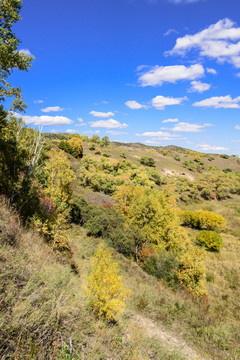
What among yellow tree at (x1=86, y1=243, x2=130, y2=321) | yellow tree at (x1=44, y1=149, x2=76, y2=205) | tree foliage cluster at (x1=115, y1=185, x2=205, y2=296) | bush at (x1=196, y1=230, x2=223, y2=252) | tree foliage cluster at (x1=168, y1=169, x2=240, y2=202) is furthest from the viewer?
tree foliage cluster at (x1=168, y1=169, x2=240, y2=202)

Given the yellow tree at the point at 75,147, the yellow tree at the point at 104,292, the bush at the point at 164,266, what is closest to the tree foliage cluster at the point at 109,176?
the yellow tree at the point at 75,147

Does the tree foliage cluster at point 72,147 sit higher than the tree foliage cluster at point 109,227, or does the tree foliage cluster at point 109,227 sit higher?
the tree foliage cluster at point 72,147

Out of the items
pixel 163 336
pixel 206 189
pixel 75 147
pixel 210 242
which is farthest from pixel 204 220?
pixel 75 147

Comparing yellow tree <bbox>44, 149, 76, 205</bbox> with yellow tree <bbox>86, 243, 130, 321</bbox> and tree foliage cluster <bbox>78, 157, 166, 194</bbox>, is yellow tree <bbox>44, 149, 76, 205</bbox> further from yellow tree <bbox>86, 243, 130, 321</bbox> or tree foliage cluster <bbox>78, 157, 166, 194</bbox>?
tree foliage cluster <bbox>78, 157, 166, 194</bbox>

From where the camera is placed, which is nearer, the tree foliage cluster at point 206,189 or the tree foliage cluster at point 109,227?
the tree foliage cluster at point 109,227

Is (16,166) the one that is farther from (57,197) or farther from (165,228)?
(165,228)

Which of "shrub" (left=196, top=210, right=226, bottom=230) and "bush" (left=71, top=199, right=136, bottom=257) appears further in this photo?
"shrub" (left=196, top=210, right=226, bottom=230)

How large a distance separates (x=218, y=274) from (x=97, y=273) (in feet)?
65.2

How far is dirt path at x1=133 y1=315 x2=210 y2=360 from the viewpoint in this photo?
7828 mm

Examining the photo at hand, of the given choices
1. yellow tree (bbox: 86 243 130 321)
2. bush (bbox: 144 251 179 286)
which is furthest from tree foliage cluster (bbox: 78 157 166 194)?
yellow tree (bbox: 86 243 130 321)

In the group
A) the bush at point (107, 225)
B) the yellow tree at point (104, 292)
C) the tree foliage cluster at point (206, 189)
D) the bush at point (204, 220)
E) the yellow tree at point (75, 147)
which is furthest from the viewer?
the yellow tree at point (75, 147)

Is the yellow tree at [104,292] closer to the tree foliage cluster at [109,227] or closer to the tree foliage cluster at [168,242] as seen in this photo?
the tree foliage cluster at [168,242]

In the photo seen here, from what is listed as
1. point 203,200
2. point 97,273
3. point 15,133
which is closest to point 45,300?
point 97,273

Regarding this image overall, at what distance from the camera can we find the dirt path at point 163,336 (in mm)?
7828
